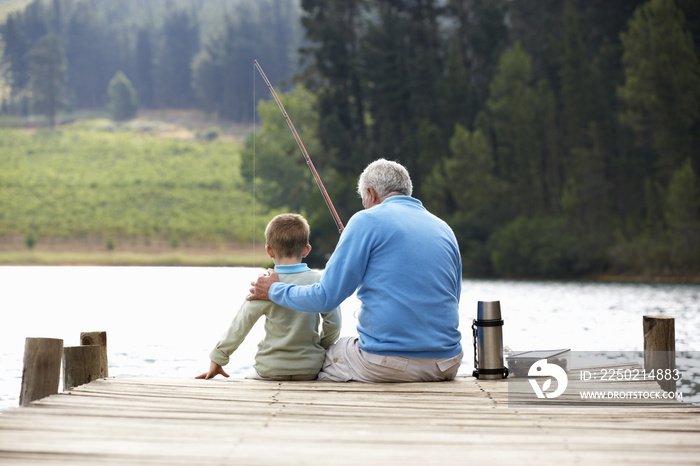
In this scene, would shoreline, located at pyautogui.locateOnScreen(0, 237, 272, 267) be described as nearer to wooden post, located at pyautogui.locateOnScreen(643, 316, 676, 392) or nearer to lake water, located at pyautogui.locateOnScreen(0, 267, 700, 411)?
lake water, located at pyautogui.locateOnScreen(0, 267, 700, 411)

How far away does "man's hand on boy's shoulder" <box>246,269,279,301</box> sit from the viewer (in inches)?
172

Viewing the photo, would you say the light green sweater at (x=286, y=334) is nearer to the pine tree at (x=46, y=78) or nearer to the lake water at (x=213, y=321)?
the lake water at (x=213, y=321)

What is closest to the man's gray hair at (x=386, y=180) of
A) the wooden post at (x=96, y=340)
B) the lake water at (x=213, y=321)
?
the wooden post at (x=96, y=340)

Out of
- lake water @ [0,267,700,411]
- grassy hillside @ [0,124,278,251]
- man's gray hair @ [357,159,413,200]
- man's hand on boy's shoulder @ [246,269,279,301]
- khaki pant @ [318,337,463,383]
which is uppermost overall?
grassy hillside @ [0,124,278,251]

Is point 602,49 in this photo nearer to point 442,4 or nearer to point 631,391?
point 442,4

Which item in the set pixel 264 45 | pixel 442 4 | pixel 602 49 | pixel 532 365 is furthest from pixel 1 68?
pixel 532 365

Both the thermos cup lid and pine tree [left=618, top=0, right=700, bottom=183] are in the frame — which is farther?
pine tree [left=618, top=0, right=700, bottom=183]

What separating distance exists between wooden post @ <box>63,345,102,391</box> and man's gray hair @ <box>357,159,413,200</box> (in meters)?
2.02

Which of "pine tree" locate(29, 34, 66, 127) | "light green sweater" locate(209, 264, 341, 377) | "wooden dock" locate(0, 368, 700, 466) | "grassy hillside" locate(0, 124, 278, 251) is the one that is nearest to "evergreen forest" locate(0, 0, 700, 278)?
"grassy hillside" locate(0, 124, 278, 251)

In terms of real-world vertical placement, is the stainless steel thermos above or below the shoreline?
above

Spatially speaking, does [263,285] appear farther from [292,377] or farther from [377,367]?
[377,367]

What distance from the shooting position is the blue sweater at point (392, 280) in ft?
13.7

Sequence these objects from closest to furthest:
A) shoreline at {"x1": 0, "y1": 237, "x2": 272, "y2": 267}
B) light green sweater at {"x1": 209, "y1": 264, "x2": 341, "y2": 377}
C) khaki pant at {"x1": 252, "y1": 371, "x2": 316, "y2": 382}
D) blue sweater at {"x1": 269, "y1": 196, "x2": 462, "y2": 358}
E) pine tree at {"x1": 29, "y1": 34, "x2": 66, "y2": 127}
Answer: blue sweater at {"x1": 269, "y1": 196, "x2": 462, "y2": 358} < light green sweater at {"x1": 209, "y1": 264, "x2": 341, "y2": 377} < khaki pant at {"x1": 252, "y1": 371, "x2": 316, "y2": 382} < shoreline at {"x1": 0, "y1": 237, "x2": 272, "y2": 267} < pine tree at {"x1": 29, "y1": 34, "x2": 66, "y2": 127}

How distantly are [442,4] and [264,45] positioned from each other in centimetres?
4248
